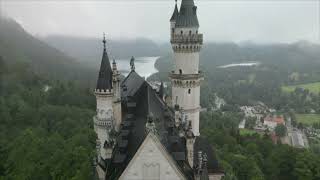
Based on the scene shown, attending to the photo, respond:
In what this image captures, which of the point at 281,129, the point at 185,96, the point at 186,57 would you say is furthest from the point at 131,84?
the point at 281,129

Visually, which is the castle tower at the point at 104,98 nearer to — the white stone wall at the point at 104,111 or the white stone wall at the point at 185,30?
the white stone wall at the point at 104,111

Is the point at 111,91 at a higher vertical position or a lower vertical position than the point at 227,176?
higher

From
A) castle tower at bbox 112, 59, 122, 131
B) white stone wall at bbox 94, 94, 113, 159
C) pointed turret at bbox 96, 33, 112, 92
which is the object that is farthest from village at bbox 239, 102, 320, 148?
pointed turret at bbox 96, 33, 112, 92

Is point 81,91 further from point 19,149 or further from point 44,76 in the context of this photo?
point 19,149

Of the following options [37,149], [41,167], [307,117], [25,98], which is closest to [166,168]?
[41,167]

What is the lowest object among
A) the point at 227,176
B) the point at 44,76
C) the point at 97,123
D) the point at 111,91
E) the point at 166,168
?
the point at 227,176

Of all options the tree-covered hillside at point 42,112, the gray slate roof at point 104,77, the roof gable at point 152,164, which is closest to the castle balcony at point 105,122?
the gray slate roof at point 104,77
